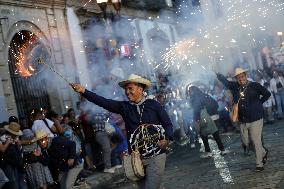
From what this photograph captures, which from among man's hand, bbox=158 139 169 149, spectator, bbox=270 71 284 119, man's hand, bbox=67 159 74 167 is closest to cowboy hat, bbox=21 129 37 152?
man's hand, bbox=67 159 74 167

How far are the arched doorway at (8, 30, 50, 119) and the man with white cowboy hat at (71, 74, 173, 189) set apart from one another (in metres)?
7.78

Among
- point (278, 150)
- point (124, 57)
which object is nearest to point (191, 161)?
point (278, 150)

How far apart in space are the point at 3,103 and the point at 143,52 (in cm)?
971

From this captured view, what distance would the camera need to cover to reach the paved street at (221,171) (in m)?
7.11

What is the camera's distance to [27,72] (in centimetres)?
1327

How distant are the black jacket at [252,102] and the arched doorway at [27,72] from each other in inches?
272

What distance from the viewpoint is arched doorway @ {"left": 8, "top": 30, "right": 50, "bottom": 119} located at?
1307 centimetres

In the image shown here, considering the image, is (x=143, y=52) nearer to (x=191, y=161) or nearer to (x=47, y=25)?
(x=47, y=25)

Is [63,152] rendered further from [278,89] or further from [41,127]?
[278,89]

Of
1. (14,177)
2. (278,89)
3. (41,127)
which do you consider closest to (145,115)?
(14,177)

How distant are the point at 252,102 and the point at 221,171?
1.44 m

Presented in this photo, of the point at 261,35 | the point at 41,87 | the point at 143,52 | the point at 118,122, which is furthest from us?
the point at 261,35

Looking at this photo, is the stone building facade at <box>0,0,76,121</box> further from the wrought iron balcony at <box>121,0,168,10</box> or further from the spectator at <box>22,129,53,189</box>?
the wrought iron balcony at <box>121,0,168,10</box>

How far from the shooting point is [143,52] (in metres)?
20.7
